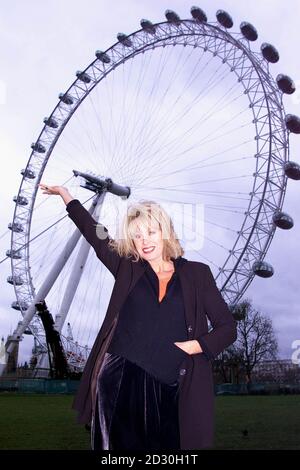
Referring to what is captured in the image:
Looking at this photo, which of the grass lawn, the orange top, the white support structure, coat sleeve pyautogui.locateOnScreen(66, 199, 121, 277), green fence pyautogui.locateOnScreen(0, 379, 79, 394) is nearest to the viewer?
the orange top

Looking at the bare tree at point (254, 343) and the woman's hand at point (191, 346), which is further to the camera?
the bare tree at point (254, 343)

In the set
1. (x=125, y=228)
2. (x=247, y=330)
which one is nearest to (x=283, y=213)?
(x=125, y=228)

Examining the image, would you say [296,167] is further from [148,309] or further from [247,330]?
[247,330]

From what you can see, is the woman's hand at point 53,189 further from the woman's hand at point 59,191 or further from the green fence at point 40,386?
the green fence at point 40,386

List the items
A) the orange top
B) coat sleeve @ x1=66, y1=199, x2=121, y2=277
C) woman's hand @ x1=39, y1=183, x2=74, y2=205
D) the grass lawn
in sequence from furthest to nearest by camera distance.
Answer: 1. the grass lawn
2. woman's hand @ x1=39, y1=183, x2=74, y2=205
3. coat sleeve @ x1=66, y1=199, x2=121, y2=277
4. the orange top

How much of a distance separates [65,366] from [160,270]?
3109 cm

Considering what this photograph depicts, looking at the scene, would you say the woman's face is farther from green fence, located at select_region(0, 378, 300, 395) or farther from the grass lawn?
green fence, located at select_region(0, 378, 300, 395)

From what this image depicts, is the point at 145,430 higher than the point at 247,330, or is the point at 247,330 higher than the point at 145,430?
the point at 247,330

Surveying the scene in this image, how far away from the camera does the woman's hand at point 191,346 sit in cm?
248

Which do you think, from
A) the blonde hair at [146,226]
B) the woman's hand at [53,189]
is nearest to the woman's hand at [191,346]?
the blonde hair at [146,226]

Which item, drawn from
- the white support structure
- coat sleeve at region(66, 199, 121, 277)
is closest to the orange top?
coat sleeve at region(66, 199, 121, 277)

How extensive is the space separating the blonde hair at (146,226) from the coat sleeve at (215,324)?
0.23m

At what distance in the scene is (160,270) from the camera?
2854mm

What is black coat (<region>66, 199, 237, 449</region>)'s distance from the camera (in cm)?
252
